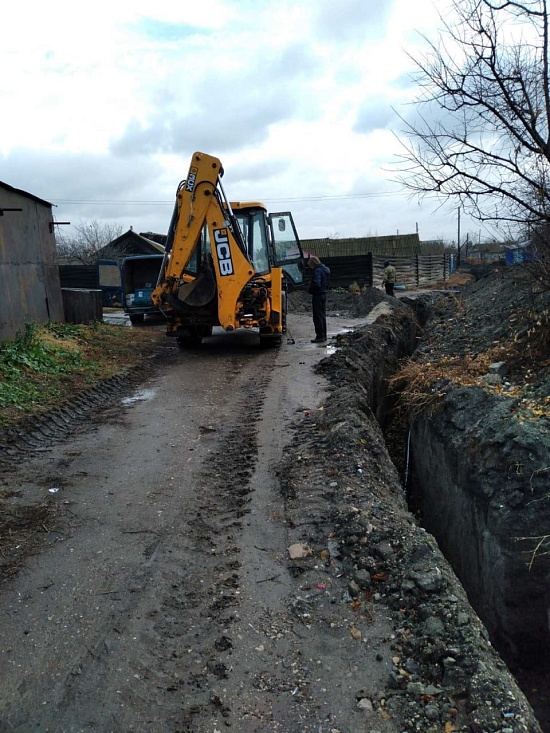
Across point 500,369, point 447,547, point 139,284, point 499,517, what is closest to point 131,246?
point 139,284

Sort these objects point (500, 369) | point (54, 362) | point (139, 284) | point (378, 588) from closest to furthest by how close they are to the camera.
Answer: point (378, 588) → point (500, 369) → point (54, 362) → point (139, 284)

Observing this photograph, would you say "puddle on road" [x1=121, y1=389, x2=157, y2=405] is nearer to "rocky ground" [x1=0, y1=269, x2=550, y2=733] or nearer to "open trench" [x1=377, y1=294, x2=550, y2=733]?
"rocky ground" [x1=0, y1=269, x2=550, y2=733]

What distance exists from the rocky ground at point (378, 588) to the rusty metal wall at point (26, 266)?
4704mm

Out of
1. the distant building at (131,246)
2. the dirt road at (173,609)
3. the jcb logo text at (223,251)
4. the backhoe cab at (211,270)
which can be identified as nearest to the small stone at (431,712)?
the dirt road at (173,609)

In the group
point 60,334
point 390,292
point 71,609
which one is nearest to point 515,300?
point 60,334

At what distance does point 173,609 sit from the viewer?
3.58 metres

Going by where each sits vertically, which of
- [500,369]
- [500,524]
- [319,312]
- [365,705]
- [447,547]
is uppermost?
[319,312]

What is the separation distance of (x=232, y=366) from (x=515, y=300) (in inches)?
195

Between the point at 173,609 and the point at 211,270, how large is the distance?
8233mm

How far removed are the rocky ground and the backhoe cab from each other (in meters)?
3.49

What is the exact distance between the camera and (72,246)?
4600cm

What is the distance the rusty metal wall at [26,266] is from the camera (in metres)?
10.3

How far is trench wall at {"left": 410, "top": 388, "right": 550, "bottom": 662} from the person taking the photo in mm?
5449

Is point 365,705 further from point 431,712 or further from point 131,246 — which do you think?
point 131,246
